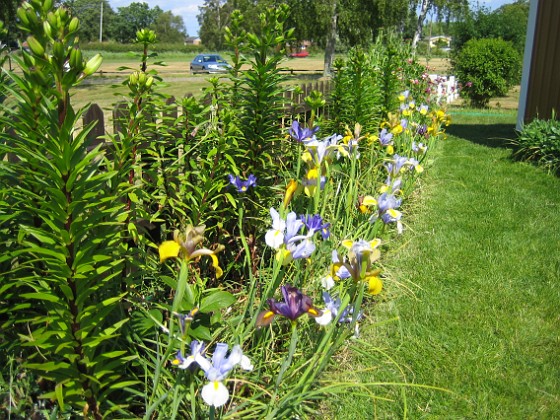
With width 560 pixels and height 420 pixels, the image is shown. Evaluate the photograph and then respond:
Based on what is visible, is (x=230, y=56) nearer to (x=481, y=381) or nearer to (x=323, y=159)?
(x=323, y=159)

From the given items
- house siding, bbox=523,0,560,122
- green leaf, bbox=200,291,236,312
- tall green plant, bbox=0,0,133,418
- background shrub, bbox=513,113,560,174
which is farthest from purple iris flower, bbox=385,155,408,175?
house siding, bbox=523,0,560,122

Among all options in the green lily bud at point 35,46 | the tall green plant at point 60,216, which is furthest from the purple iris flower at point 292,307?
the green lily bud at point 35,46

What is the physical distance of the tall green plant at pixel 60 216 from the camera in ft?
4.55

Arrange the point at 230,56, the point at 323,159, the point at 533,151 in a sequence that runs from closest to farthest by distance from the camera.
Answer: the point at 323,159, the point at 230,56, the point at 533,151

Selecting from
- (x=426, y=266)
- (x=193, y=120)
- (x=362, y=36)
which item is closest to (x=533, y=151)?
(x=426, y=266)

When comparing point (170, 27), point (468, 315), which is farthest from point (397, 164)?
point (170, 27)

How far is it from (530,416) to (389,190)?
115 centimetres

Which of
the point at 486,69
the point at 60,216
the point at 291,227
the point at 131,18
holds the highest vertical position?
the point at 131,18

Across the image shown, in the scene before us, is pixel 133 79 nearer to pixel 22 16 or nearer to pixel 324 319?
pixel 22 16

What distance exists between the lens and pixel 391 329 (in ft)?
9.23

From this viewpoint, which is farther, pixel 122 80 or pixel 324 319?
pixel 122 80

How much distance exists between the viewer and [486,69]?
1560 centimetres

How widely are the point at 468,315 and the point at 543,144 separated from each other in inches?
174

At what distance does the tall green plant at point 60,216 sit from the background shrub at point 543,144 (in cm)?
590
